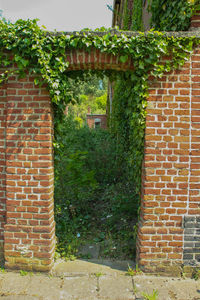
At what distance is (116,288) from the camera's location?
310cm

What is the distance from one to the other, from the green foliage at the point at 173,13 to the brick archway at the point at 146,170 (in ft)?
1.61

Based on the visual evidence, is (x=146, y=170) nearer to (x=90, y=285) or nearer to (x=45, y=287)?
(x=90, y=285)

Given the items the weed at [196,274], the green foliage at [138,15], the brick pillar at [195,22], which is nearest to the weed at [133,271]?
the weed at [196,274]

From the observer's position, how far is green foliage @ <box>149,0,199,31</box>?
3131mm

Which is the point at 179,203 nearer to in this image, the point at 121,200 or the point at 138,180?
the point at 138,180

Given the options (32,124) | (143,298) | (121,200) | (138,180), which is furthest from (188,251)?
(32,124)

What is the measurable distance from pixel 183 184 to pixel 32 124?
2.23 m

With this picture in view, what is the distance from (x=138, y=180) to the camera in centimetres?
357

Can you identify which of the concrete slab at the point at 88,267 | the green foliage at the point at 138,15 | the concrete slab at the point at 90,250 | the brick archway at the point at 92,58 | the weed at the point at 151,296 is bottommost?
the weed at the point at 151,296

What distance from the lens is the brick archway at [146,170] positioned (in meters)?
3.20

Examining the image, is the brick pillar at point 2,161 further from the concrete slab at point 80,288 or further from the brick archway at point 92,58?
the concrete slab at point 80,288

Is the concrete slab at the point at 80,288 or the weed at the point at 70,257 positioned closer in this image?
the concrete slab at the point at 80,288

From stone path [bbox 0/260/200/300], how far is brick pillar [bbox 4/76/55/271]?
21 centimetres

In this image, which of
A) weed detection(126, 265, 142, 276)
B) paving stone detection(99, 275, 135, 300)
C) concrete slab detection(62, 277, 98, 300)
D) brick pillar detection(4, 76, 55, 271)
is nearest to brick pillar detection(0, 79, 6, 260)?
brick pillar detection(4, 76, 55, 271)
